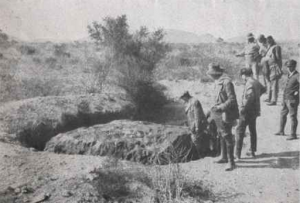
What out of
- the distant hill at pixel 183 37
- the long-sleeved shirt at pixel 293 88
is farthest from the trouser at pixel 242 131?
the distant hill at pixel 183 37

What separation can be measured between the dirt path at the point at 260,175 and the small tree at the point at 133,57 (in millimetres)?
3157

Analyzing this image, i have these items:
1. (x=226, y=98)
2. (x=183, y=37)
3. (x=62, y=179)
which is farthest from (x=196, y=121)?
(x=183, y=37)

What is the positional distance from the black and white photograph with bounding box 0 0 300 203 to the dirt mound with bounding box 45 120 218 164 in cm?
2

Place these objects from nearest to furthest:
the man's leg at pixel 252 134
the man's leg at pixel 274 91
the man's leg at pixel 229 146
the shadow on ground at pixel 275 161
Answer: the man's leg at pixel 229 146 → the shadow on ground at pixel 275 161 → the man's leg at pixel 252 134 → the man's leg at pixel 274 91

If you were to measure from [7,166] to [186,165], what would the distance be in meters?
2.68

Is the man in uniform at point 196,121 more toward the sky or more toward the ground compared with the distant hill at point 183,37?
more toward the ground

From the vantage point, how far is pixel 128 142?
20.0ft

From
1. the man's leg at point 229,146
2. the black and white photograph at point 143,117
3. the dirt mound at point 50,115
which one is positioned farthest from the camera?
the dirt mound at point 50,115

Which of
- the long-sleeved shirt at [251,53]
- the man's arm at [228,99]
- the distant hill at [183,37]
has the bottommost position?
Answer: the man's arm at [228,99]

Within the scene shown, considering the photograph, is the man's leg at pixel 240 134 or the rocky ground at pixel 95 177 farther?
the man's leg at pixel 240 134

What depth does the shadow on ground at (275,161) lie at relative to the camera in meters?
5.89

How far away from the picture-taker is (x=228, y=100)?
19.0 ft

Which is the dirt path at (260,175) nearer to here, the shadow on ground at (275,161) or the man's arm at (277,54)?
the shadow on ground at (275,161)

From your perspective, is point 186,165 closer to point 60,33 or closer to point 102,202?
point 102,202
